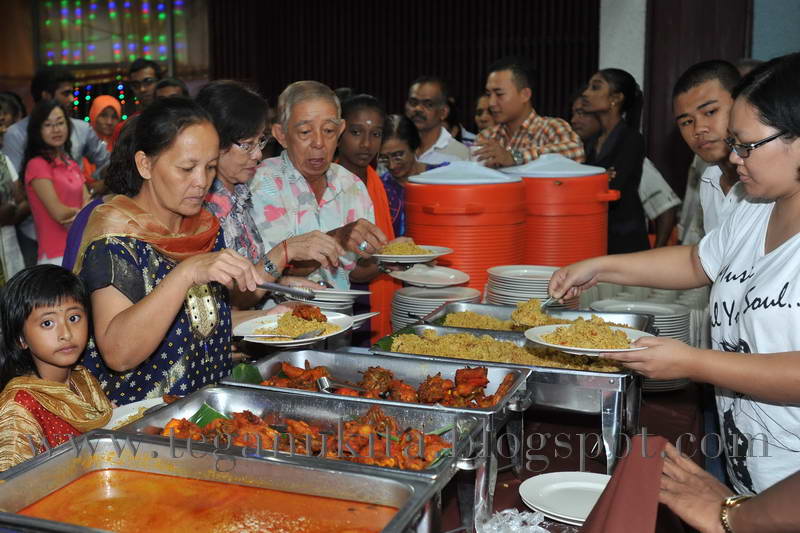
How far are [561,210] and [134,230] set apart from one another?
165 cm

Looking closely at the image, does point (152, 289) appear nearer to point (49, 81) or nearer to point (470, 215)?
point (470, 215)

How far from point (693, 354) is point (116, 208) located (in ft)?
4.06

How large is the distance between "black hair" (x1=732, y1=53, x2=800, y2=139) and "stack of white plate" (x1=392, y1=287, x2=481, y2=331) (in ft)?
3.79

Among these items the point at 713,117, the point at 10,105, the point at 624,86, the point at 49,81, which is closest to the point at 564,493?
the point at 713,117

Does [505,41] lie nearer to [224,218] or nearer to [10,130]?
A: [10,130]

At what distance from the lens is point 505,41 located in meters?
7.07

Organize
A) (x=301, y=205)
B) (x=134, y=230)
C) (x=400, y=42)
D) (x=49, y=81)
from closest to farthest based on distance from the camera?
(x=134, y=230)
(x=301, y=205)
(x=49, y=81)
(x=400, y=42)

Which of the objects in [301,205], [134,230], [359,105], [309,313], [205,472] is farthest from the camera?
[359,105]

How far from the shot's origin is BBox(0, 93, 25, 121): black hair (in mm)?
4891

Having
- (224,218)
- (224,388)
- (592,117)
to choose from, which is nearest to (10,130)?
(224,218)

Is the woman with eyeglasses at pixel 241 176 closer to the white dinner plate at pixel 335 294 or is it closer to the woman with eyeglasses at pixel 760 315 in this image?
the white dinner plate at pixel 335 294

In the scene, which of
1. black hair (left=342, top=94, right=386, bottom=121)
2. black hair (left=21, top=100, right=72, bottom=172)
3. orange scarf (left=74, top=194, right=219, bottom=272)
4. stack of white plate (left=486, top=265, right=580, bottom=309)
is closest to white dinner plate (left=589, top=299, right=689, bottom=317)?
stack of white plate (left=486, top=265, right=580, bottom=309)

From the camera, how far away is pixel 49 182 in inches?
163

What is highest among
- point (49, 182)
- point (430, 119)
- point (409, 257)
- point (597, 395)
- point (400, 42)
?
point (400, 42)
